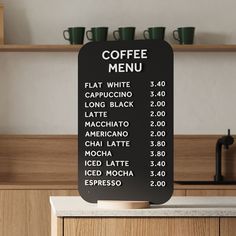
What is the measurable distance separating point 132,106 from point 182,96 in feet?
8.05

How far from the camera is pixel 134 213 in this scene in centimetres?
253

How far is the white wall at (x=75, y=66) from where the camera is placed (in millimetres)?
5074

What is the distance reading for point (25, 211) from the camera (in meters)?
4.66

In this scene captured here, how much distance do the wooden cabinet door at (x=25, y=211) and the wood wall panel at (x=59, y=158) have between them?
40 centimetres

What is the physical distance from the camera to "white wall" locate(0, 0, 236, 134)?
5.07 metres

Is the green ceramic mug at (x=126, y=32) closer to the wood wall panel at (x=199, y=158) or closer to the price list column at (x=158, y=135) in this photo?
the wood wall panel at (x=199, y=158)

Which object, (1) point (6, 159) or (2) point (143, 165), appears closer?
(2) point (143, 165)

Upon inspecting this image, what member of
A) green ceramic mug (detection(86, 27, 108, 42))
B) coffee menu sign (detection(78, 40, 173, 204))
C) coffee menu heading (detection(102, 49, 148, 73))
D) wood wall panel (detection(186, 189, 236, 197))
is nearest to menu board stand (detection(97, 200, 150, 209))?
coffee menu sign (detection(78, 40, 173, 204))

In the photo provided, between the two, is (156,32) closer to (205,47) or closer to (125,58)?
(205,47)

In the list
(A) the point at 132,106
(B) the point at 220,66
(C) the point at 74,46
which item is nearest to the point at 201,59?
(B) the point at 220,66

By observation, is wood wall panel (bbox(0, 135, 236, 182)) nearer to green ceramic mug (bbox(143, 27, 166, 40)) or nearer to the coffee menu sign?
green ceramic mug (bbox(143, 27, 166, 40))

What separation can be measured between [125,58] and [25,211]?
7.11 feet

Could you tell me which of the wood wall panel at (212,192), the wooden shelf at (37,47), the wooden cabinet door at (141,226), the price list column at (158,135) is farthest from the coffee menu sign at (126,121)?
the wooden shelf at (37,47)

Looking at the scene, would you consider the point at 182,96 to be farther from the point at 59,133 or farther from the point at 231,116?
the point at 59,133
